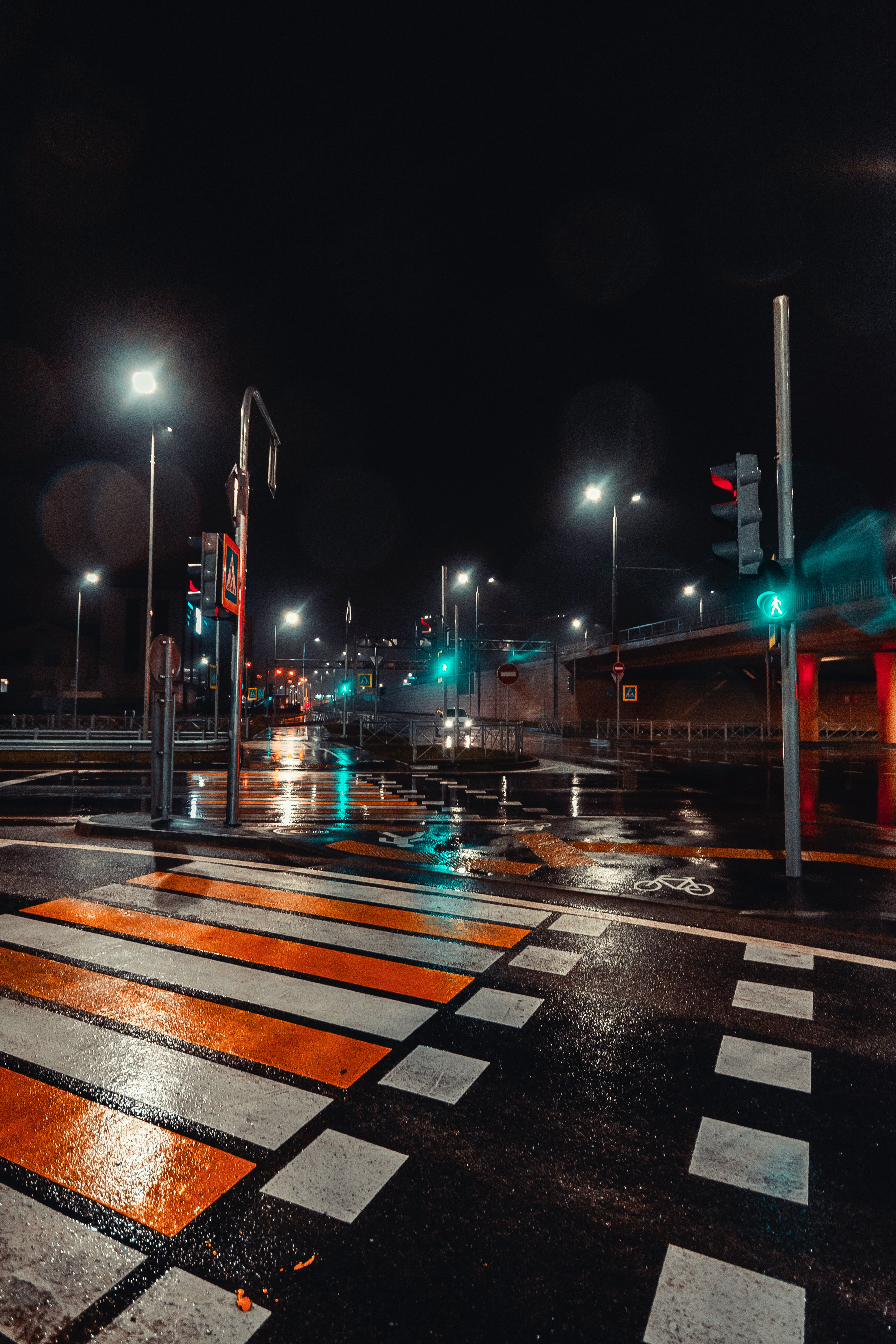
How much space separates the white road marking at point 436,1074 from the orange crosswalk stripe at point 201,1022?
6.5 inches

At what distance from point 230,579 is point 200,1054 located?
25.0 ft

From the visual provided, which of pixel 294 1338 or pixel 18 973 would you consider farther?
pixel 18 973

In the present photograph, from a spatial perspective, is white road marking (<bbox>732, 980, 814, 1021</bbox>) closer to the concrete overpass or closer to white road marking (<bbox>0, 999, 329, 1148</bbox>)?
white road marking (<bbox>0, 999, 329, 1148</bbox>)

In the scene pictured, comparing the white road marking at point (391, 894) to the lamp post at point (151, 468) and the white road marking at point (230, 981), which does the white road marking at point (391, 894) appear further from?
the lamp post at point (151, 468)

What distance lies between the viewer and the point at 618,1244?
2455mm

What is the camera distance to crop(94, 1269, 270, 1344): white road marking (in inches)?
81.1

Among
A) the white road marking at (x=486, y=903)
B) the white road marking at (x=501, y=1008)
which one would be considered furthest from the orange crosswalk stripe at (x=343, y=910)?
the white road marking at (x=501, y=1008)

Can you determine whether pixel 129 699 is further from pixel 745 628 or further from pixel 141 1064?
pixel 141 1064

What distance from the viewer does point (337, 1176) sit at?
279 centimetres

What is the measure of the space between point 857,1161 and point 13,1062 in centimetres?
410

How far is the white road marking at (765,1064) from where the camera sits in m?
3.58

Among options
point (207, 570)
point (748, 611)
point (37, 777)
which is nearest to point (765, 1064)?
point (207, 570)

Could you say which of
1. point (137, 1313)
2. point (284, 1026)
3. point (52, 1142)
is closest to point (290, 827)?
point (284, 1026)

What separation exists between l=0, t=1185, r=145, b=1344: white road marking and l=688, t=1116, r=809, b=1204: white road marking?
2.21m
